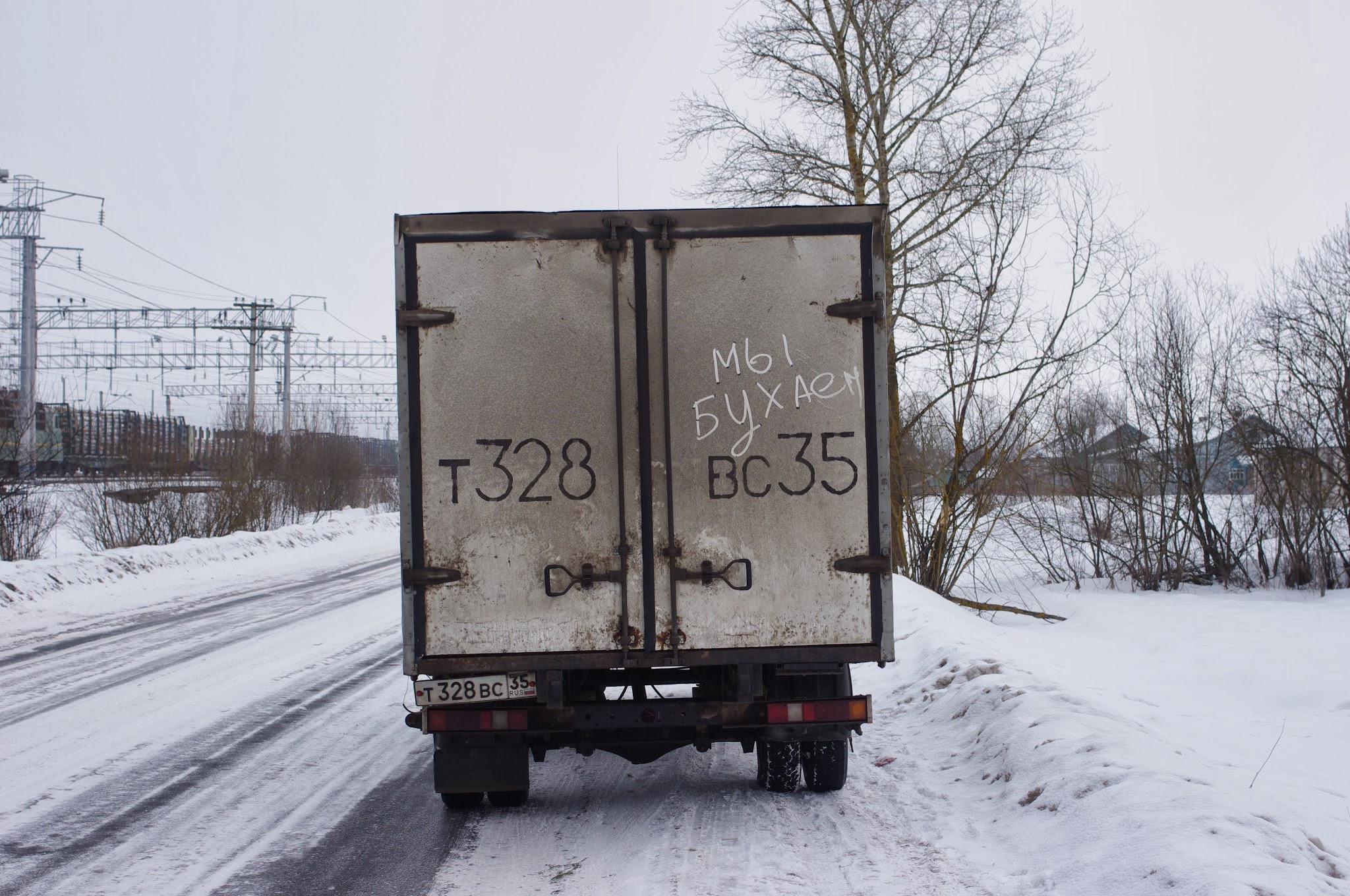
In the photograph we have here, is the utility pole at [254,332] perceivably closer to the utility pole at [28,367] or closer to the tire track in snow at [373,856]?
the utility pole at [28,367]

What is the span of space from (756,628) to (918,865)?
129 centimetres

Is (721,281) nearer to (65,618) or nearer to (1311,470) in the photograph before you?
(65,618)

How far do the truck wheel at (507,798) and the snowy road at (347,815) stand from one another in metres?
0.05

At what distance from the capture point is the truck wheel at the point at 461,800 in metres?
5.11

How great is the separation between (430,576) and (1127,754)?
3.66 meters

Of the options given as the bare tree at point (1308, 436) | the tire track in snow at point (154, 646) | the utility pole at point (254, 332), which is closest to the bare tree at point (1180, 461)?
the bare tree at point (1308, 436)

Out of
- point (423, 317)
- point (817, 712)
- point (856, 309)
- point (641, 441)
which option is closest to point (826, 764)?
point (817, 712)

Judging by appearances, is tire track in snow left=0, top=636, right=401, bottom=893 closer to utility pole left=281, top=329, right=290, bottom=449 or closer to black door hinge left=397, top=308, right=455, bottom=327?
black door hinge left=397, top=308, right=455, bottom=327

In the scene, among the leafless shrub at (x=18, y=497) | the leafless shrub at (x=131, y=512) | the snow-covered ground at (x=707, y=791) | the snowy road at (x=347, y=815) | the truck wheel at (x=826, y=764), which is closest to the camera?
the snow-covered ground at (x=707, y=791)

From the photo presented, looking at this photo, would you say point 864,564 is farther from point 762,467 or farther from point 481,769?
point 481,769

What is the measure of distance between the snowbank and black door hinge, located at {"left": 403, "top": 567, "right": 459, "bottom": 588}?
10.5 meters

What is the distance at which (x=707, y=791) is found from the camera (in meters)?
5.48

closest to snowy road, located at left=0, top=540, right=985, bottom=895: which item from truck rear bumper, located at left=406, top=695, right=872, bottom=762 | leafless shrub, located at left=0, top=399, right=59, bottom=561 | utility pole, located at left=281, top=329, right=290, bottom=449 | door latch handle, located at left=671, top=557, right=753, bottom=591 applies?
truck rear bumper, located at left=406, top=695, right=872, bottom=762

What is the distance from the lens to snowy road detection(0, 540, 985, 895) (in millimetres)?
4148
